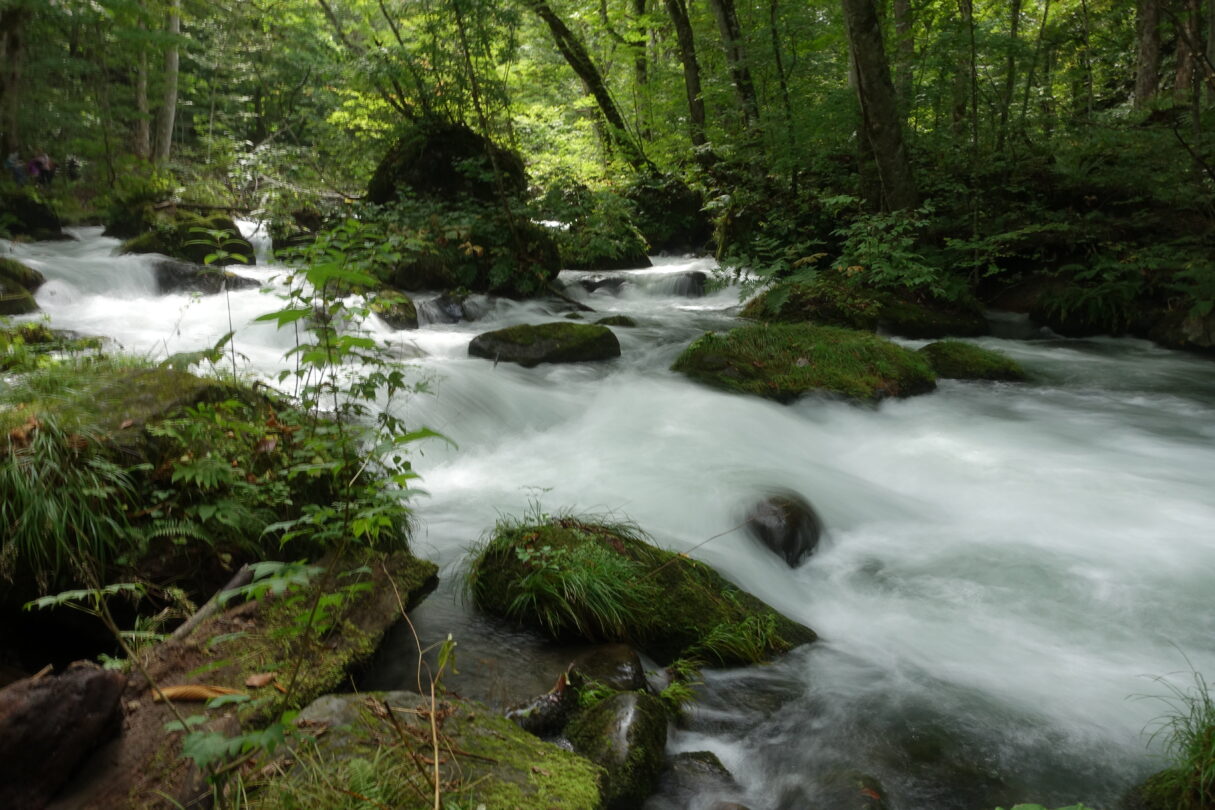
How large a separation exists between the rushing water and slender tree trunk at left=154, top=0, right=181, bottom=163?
10.6m

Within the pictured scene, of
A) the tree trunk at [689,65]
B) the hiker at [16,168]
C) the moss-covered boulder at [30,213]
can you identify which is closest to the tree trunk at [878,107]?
the tree trunk at [689,65]

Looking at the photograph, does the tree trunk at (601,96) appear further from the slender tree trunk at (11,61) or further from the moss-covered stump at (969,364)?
the slender tree trunk at (11,61)

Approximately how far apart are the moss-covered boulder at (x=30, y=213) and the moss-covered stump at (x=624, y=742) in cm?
1597

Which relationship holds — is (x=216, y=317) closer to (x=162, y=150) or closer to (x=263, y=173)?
(x=263, y=173)

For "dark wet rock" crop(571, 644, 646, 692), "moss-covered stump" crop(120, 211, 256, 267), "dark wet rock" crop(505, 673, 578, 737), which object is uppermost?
"moss-covered stump" crop(120, 211, 256, 267)

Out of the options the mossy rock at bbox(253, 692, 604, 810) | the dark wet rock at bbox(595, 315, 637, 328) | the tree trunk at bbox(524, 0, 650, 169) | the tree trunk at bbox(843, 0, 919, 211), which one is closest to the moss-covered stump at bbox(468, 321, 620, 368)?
the dark wet rock at bbox(595, 315, 637, 328)

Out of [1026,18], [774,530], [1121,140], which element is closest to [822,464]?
[774,530]

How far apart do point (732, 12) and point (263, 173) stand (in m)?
8.96

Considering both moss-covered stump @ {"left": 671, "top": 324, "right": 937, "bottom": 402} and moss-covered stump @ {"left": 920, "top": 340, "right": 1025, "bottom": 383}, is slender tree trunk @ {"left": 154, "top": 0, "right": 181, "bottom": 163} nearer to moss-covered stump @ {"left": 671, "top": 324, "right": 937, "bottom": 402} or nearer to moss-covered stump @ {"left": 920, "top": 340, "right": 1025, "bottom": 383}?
moss-covered stump @ {"left": 671, "top": 324, "right": 937, "bottom": 402}

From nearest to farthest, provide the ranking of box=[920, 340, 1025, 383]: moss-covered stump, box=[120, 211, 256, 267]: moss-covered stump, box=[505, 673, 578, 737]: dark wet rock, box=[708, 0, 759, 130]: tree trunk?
box=[505, 673, 578, 737]: dark wet rock < box=[920, 340, 1025, 383]: moss-covered stump < box=[120, 211, 256, 267]: moss-covered stump < box=[708, 0, 759, 130]: tree trunk

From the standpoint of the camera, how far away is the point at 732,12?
1306 centimetres

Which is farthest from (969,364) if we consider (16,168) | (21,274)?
(16,168)

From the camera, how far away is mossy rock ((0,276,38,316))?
326 inches

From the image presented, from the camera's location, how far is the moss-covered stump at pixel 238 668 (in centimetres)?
200
